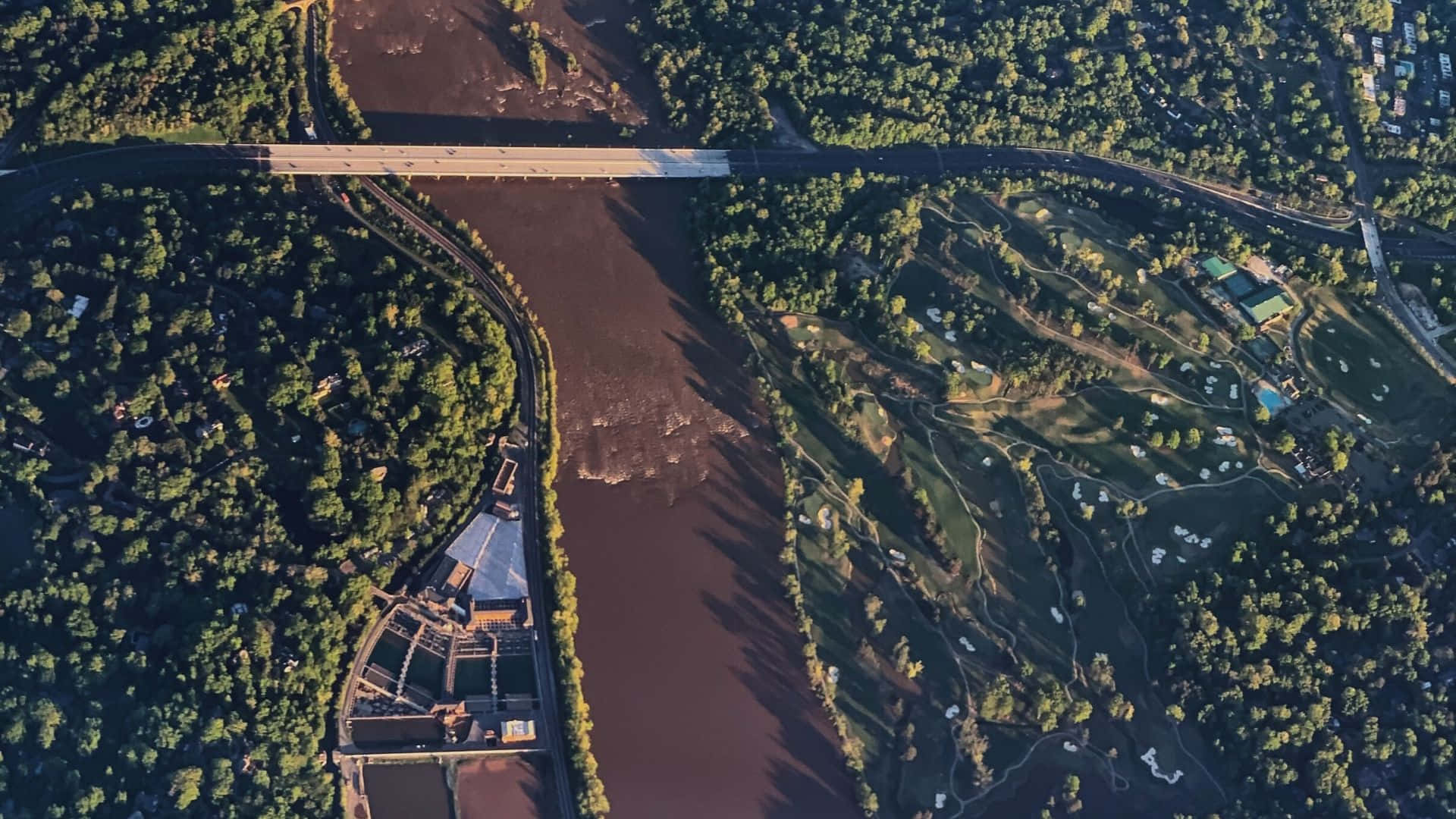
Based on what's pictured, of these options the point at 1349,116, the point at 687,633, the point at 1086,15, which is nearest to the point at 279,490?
the point at 687,633

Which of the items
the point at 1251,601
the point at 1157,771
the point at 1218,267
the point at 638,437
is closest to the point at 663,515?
the point at 638,437

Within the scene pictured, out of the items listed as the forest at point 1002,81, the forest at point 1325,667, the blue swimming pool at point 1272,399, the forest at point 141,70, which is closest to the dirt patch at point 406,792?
the forest at point 141,70

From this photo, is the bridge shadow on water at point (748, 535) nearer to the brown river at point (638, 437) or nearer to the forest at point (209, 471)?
the brown river at point (638, 437)

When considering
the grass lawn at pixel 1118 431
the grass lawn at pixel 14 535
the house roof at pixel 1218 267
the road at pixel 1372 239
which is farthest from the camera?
the house roof at pixel 1218 267

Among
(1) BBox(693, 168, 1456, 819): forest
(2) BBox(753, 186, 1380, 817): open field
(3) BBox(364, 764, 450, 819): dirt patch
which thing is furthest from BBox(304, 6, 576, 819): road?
(2) BBox(753, 186, 1380, 817): open field

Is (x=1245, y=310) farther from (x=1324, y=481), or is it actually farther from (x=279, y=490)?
(x=279, y=490)

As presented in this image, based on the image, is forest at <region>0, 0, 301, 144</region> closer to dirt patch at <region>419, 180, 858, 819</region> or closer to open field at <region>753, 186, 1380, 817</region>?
dirt patch at <region>419, 180, 858, 819</region>

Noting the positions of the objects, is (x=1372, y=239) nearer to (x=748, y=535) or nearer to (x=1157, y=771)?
(x=1157, y=771)
